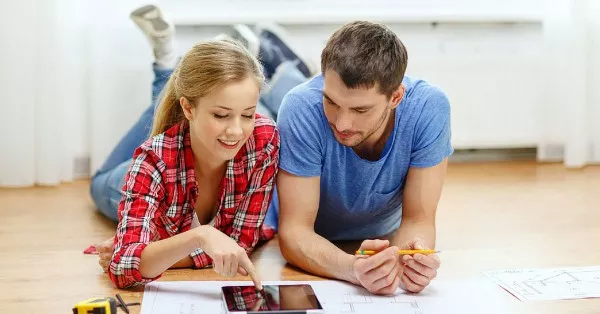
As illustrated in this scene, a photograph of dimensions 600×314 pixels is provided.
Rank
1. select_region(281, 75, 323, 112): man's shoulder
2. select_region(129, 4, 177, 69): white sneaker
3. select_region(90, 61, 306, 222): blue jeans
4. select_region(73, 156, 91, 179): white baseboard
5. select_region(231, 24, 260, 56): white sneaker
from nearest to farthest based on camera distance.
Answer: select_region(281, 75, 323, 112): man's shoulder, select_region(90, 61, 306, 222): blue jeans, select_region(129, 4, 177, 69): white sneaker, select_region(231, 24, 260, 56): white sneaker, select_region(73, 156, 91, 179): white baseboard

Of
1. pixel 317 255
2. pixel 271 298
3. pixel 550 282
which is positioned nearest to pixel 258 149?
pixel 317 255

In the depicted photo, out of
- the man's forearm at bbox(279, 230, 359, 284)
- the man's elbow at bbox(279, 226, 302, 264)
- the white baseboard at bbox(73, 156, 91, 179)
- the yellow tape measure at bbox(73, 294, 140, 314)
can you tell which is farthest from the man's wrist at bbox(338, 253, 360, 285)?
the white baseboard at bbox(73, 156, 91, 179)

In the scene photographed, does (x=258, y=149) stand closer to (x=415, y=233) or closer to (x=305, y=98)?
(x=305, y=98)

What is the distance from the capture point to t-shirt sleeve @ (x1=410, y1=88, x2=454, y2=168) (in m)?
1.77

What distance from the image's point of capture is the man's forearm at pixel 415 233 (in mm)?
1779

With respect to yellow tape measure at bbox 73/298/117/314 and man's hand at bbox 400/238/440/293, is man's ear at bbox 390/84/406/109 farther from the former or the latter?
yellow tape measure at bbox 73/298/117/314

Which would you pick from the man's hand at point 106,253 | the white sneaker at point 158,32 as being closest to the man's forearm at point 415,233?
the man's hand at point 106,253

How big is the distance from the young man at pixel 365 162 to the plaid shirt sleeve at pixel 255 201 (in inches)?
0.8

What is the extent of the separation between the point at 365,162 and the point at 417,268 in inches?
10.7

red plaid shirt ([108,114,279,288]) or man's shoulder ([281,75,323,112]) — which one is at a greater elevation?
man's shoulder ([281,75,323,112])

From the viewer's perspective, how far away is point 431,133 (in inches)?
69.9

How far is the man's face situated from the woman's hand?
29 centimetres

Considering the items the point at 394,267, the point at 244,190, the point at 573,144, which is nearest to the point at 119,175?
the point at 244,190

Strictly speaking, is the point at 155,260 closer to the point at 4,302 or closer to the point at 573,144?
the point at 4,302
